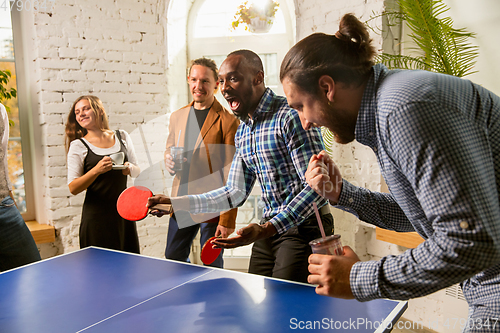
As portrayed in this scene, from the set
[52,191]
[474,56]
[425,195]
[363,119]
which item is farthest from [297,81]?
[52,191]

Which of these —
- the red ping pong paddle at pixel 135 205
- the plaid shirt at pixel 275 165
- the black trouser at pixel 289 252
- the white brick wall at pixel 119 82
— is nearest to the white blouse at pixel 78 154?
the white brick wall at pixel 119 82

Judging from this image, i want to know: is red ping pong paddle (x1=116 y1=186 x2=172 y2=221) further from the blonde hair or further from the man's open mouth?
the blonde hair

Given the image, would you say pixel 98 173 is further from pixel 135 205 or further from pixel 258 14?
pixel 258 14

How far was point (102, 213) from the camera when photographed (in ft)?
9.10

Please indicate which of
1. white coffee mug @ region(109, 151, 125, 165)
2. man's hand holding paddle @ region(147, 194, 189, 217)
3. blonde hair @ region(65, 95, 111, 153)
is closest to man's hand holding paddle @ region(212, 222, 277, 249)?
man's hand holding paddle @ region(147, 194, 189, 217)

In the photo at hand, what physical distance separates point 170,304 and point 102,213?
64.7 inches

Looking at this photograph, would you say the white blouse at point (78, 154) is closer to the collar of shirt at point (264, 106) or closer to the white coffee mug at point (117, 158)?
the white coffee mug at point (117, 158)

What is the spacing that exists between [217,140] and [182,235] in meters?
0.73

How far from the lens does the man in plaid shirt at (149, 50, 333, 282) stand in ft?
5.62

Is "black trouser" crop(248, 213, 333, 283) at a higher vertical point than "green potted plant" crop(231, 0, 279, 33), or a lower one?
lower

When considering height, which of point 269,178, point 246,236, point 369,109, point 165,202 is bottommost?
point 246,236

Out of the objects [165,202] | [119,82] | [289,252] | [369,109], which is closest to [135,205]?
[165,202]

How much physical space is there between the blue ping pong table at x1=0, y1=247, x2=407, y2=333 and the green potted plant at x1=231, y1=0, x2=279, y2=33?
8.87ft

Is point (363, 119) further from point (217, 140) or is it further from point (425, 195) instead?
point (217, 140)
